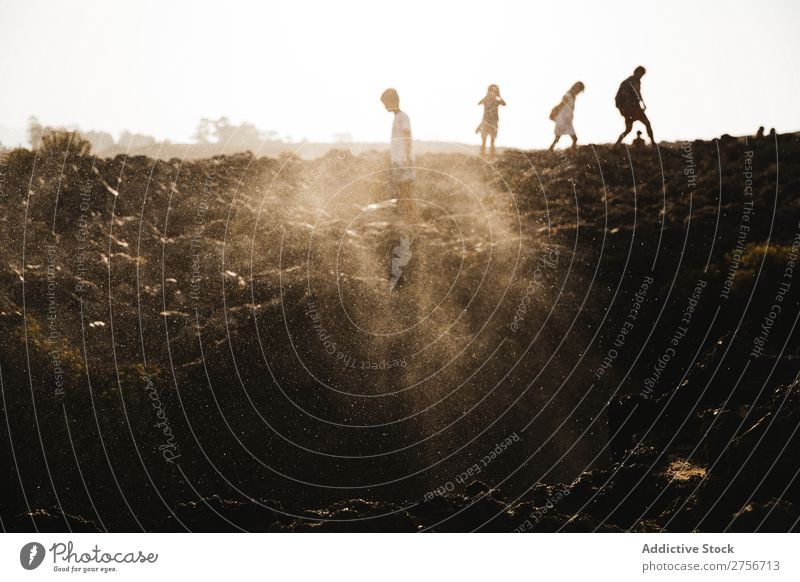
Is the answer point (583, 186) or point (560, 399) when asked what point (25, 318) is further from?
point (583, 186)

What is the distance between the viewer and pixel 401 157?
2598cm

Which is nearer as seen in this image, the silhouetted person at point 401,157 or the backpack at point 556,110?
the silhouetted person at point 401,157

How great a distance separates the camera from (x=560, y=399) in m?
23.0

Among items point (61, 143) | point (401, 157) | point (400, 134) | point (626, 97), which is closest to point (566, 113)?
point (626, 97)

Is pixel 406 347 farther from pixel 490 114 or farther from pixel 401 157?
pixel 490 114

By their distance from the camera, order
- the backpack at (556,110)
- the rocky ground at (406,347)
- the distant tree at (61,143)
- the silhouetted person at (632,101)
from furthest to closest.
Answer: the distant tree at (61,143)
the backpack at (556,110)
the silhouetted person at (632,101)
the rocky ground at (406,347)

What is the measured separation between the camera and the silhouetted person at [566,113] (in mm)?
29047

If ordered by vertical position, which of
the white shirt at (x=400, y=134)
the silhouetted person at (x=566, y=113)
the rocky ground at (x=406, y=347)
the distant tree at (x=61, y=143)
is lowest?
the rocky ground at (x=406, y=347)

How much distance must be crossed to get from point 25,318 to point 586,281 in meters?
13.9

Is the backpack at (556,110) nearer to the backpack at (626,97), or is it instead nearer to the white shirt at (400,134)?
the backpack at (626,97)

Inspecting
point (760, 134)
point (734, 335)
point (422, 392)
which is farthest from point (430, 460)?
point (760, 134)

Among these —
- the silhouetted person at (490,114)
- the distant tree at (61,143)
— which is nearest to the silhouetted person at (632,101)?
the silhouetted person at (490,114)

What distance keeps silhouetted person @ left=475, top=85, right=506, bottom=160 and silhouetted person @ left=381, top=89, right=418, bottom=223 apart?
3286 millimetres

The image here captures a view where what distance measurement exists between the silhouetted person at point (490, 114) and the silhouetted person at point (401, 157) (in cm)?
329
